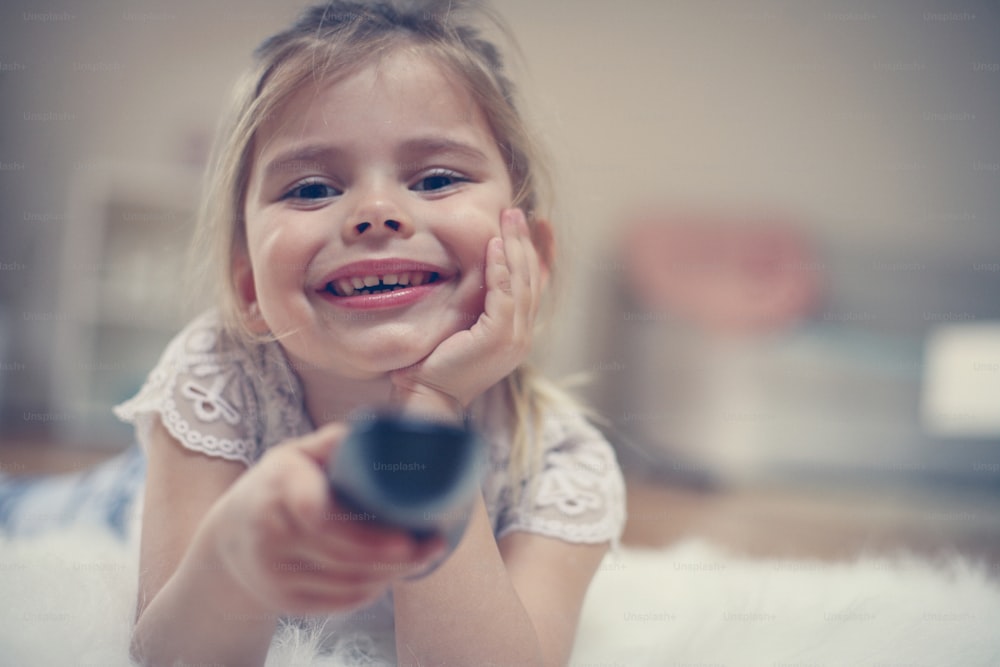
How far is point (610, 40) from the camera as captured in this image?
1.06m

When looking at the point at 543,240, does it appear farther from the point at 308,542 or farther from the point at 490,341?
the point at 308,542

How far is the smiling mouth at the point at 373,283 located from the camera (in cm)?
54

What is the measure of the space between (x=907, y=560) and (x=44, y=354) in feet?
5.96

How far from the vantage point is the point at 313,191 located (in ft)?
1.82

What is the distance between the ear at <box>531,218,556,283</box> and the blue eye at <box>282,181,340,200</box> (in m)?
0.20

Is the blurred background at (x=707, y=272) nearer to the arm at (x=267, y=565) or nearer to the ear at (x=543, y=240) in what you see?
the ear at (x=543, y=240)

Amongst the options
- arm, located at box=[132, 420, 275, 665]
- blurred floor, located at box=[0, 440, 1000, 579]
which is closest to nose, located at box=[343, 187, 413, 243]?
arm, located at box=[132, 420, 275, 665]

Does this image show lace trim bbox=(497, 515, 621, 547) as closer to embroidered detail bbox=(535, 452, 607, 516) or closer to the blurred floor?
embroidered detail bbox=(535, 452, 607, 516)

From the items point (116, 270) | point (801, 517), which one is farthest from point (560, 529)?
point (116, 270)

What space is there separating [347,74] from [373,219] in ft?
0.40

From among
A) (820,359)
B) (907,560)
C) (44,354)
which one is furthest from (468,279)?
(44,354)

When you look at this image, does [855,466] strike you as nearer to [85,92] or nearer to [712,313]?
[712,313]

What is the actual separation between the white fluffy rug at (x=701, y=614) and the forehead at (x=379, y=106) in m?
0.33

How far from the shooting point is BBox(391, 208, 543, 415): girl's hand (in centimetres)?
51
